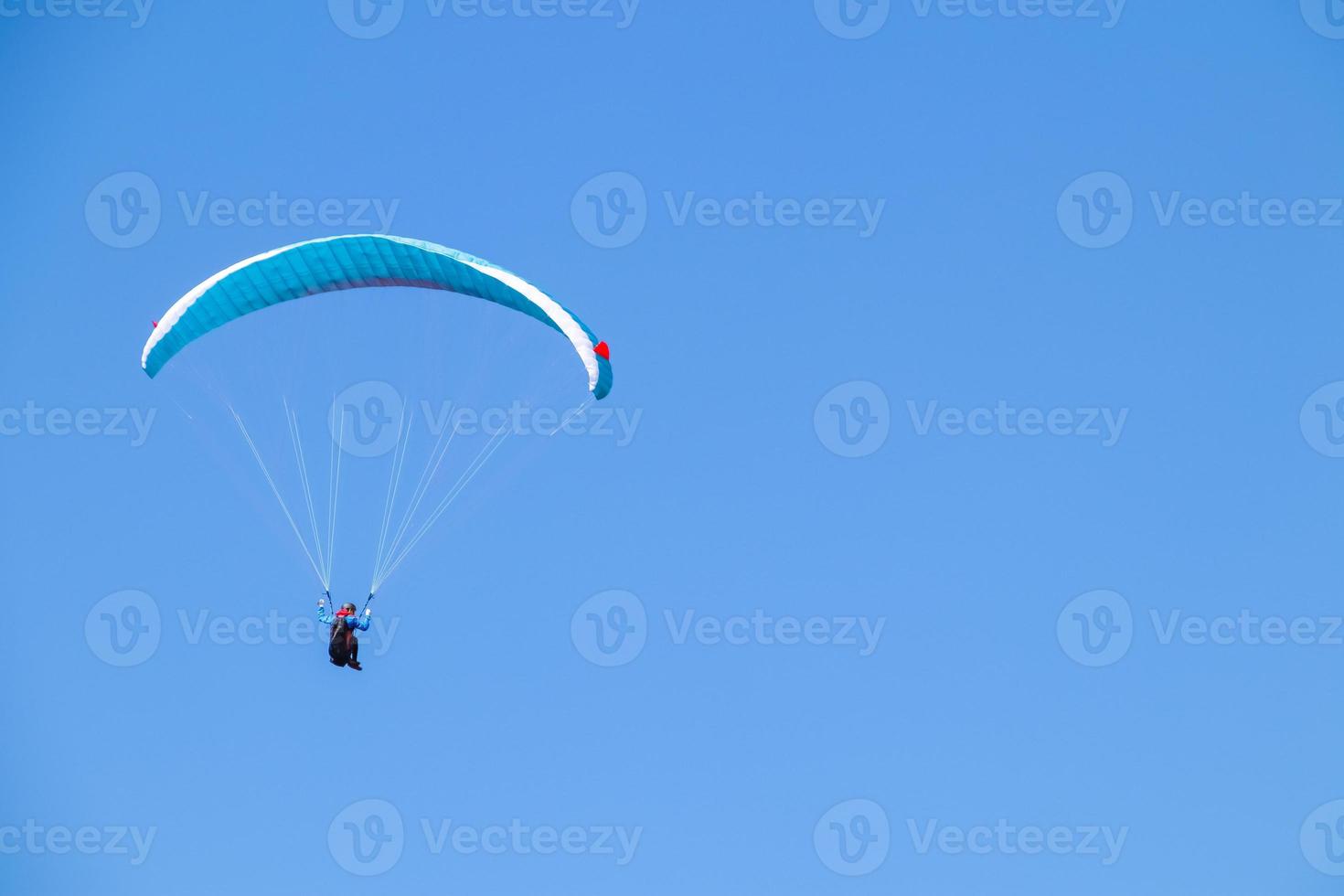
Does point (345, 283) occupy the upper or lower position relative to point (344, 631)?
upper

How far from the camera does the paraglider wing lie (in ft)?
68.8

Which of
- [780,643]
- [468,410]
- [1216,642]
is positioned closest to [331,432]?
[468,410]

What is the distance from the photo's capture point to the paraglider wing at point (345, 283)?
2098 cm

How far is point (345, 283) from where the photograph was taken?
22.0m

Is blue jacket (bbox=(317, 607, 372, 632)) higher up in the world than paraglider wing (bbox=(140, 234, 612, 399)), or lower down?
lower down

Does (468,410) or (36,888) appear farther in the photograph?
(36,888)

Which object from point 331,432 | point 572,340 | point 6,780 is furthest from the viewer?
point 6,780

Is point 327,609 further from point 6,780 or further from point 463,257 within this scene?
point 6,780

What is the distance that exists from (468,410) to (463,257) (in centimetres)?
586

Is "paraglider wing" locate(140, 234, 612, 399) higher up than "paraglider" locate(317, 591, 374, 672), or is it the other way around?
"paraglider wing" locate(140, 234, 612, 399)

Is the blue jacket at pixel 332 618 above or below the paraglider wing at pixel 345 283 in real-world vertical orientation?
below

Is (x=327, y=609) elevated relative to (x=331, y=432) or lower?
lower

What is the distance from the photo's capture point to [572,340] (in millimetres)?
20812

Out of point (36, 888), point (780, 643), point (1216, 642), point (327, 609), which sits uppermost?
point (1216, 642)
